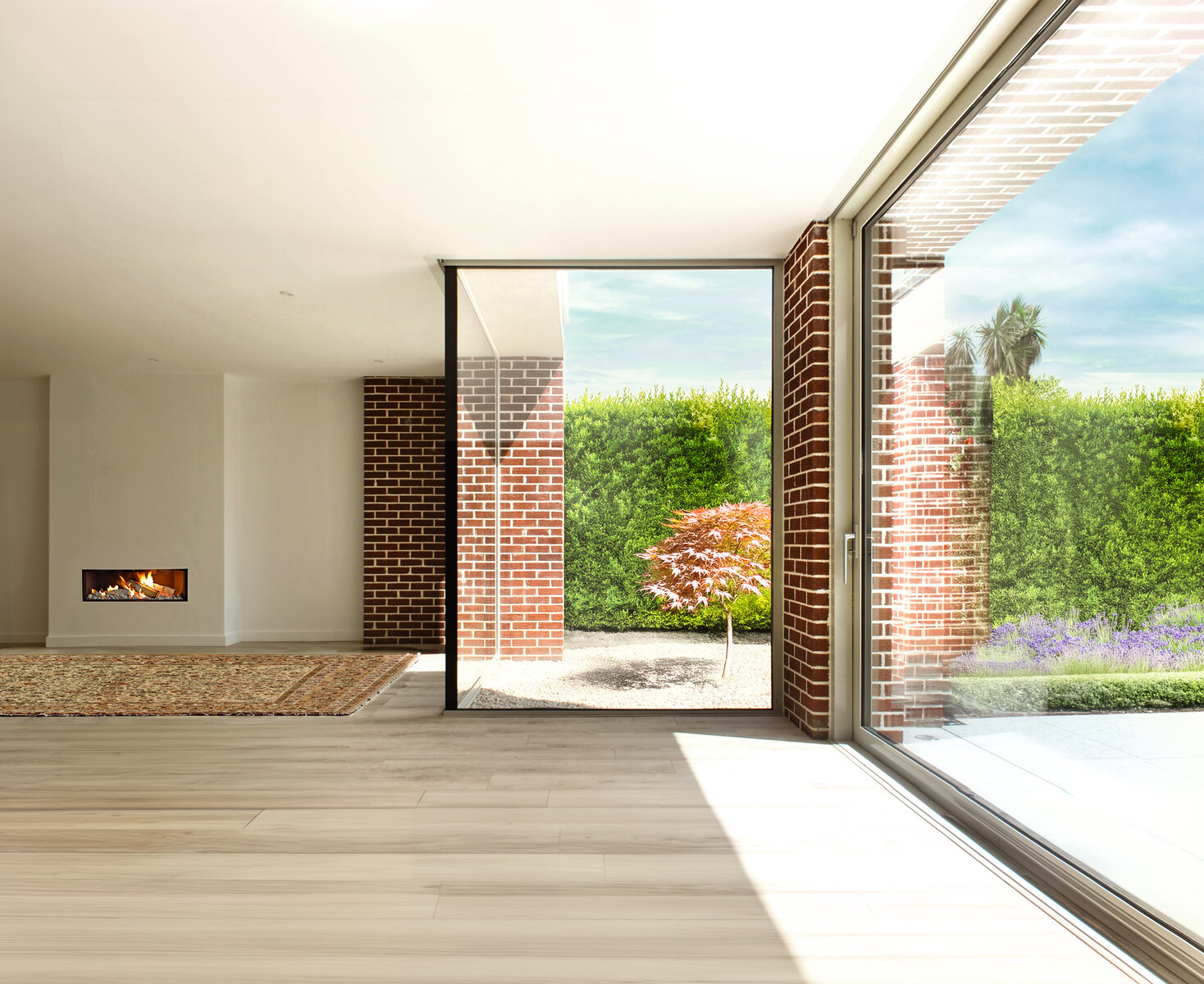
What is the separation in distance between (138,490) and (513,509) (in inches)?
182

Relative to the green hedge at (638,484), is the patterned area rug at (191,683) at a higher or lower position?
lower

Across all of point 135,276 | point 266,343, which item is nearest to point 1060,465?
point 135,276

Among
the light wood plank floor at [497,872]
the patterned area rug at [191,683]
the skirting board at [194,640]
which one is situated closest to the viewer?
the light wood plank floor at [497,872]

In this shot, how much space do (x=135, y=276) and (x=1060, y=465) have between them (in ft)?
15.0

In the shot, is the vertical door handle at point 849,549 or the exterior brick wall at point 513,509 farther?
the exterior brick wall at point 513,509

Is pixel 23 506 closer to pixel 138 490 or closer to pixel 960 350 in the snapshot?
pixel 138 490

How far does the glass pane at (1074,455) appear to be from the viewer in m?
1.71

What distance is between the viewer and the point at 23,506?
287 inches

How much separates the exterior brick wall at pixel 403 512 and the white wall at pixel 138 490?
129 cm

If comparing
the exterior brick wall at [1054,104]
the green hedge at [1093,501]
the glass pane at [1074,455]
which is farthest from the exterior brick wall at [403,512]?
the green hedge at [1093,501]

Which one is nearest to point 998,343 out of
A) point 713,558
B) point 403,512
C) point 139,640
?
point 713,558

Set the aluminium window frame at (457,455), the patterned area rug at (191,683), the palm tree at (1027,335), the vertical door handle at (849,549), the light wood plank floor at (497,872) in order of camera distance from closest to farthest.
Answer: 1. the light wood plank floor at (497,872)
2. the palm tree at (1027,335)
3. the vertical door handle at (849,549)
4. the aluminium window frame at (457,455)
5. the patterned area rug at (191,683)

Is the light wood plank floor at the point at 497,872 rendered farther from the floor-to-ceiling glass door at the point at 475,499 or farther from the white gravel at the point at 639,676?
the floor-to-ceiling glass door at the point at 475,499

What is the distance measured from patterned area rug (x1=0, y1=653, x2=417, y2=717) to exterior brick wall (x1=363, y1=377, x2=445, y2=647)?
747 millimetres
